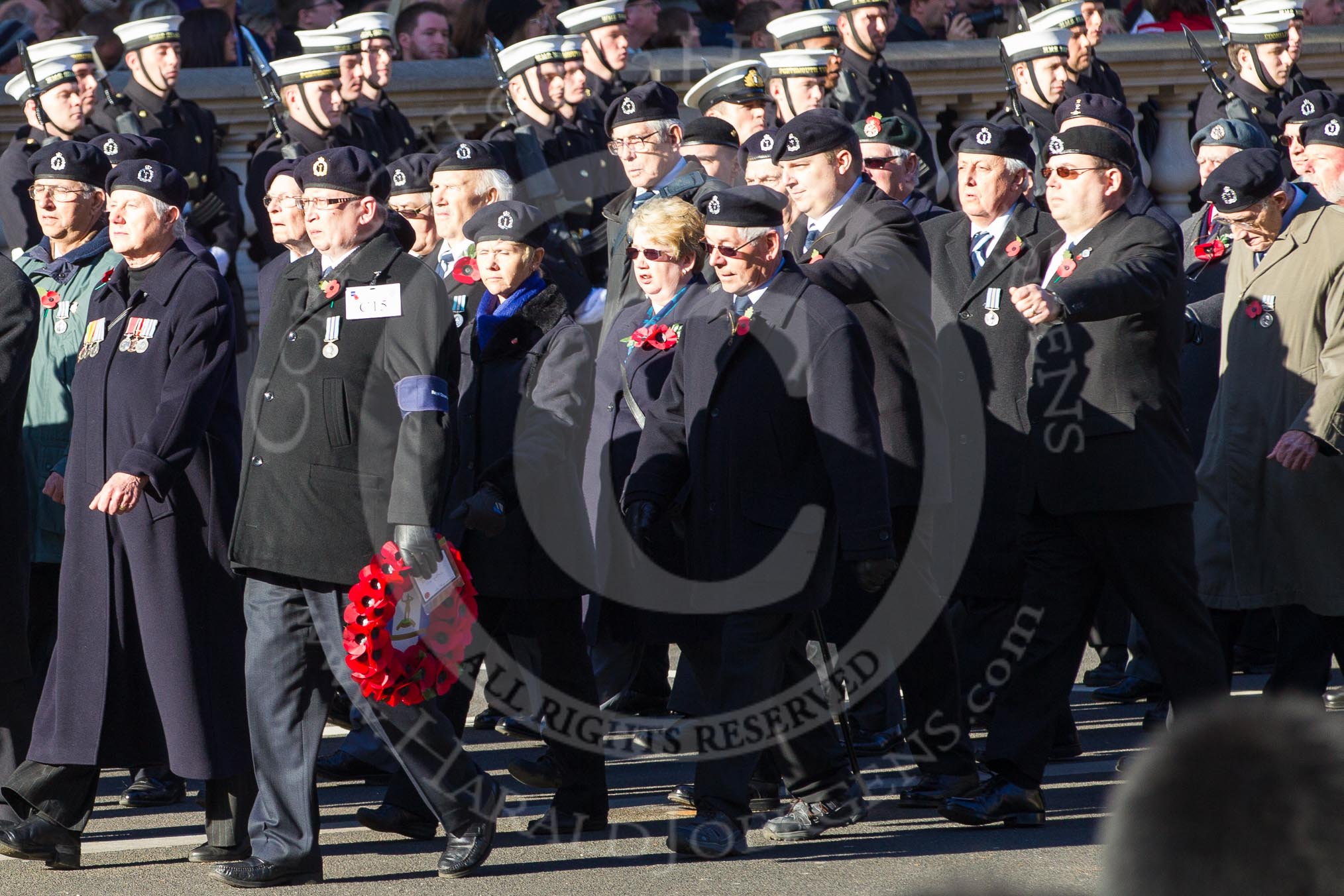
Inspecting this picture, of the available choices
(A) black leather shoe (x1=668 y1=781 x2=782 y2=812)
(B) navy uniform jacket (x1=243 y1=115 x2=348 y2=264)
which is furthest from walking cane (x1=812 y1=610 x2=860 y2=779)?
(B) navy uniform jacket (x1=243 y1=115 x2=348 y2=264)

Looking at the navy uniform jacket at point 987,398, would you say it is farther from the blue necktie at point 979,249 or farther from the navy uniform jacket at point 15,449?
the navy uniform jacket at point 15,449

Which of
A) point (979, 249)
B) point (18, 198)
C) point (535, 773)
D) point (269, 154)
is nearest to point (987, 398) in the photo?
point (979, 249)

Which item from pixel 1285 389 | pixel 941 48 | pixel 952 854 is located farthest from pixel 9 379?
pixel 941 48

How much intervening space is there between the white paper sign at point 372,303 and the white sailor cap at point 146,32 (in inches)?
193

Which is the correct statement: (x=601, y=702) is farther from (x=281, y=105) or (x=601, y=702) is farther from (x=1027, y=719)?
(x=281, y=105)

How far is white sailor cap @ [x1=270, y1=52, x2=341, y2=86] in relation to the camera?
9.30 m

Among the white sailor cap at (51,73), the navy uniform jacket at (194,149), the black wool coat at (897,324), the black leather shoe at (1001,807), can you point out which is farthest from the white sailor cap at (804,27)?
the black leather shoe at (1001,807)

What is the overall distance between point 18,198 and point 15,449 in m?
3.08

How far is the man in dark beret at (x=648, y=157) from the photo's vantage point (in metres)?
7.65

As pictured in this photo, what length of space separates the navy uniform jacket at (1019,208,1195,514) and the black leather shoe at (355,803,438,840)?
6.59 ft

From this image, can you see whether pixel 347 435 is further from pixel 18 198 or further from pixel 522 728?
pixel 18 198

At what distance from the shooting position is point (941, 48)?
35.5 feet

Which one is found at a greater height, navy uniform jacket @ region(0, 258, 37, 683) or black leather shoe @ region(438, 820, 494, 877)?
navy uniform jacket @ region(0, 258, 37, 683)

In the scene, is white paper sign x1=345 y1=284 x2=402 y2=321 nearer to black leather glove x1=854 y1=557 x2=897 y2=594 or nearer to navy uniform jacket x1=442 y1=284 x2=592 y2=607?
navy uniform jacket x1=442 y1=284 x2=592 y2=607
